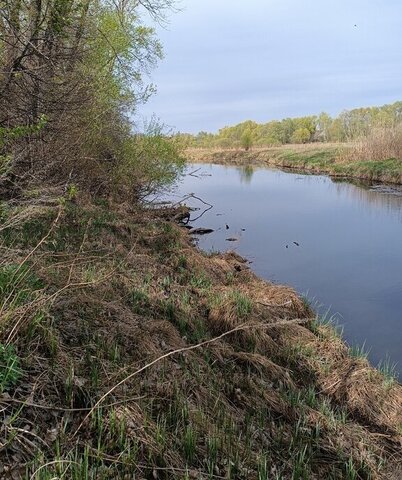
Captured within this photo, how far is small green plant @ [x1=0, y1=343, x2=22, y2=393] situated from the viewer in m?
2.96

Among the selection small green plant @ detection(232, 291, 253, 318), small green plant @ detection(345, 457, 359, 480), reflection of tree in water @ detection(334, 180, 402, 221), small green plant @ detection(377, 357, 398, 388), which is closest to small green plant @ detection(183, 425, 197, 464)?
small green plant @ detection(345, 457, 359, 480)

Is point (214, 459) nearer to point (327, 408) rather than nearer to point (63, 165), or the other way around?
point (327, 408)

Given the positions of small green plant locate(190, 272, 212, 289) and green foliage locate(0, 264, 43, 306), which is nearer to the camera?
green foliage locate(0, 264, 43, 306)

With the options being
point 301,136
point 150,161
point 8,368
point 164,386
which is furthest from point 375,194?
point 301,136

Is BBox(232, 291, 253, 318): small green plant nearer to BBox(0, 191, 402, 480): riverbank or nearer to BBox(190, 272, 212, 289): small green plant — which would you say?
BBox(0, 191, 402, 480): riverbank

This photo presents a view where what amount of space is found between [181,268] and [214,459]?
5.54 metres

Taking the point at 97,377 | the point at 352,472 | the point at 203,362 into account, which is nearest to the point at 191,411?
the point at 97,377

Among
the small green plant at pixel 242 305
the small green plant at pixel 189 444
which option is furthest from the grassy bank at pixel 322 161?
the small green plant at pixel 189 444

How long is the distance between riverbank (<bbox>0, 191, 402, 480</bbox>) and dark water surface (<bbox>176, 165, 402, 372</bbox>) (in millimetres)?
2186

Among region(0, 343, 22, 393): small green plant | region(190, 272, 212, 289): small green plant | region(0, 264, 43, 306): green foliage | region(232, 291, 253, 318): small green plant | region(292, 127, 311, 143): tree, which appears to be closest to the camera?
region(0, 343, 22, 393): small green plant

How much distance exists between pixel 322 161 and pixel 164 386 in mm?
39041

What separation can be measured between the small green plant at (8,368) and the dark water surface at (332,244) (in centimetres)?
577

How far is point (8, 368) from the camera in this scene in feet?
9.88

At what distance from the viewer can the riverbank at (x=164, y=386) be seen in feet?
9.78
